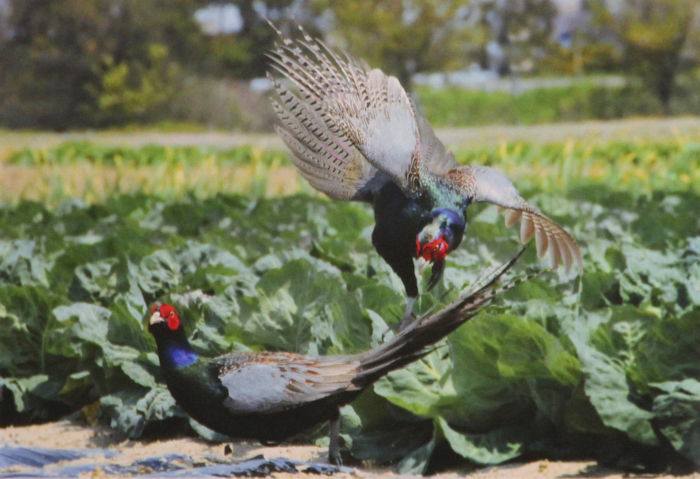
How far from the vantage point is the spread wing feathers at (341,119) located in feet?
15.5

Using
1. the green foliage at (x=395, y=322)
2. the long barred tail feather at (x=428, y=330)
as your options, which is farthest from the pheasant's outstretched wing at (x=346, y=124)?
the long barred tail feather at (x=428, y=330)

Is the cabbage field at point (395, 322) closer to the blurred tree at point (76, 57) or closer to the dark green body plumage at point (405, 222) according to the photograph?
the dark green body plumage at point (405, 222)

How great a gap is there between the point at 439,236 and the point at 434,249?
0.09 meters

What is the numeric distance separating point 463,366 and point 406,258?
0.40m

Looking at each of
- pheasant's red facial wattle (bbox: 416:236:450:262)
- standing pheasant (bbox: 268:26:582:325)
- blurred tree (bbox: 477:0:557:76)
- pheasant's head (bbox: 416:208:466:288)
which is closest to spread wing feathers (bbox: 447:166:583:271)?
standing pheasant (bbox: 268:26:582:325)

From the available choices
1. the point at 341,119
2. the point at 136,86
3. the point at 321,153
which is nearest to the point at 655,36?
the point at 136,86

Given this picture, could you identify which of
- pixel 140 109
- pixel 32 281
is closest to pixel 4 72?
pixel 140 109

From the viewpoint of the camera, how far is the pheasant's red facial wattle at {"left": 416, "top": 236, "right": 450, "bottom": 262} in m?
4.33

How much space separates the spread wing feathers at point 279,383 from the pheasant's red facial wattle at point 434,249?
543 mm

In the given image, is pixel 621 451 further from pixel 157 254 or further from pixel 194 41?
pixel 194 41

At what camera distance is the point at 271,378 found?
3.87 m

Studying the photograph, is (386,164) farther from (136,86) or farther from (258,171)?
(136,86)

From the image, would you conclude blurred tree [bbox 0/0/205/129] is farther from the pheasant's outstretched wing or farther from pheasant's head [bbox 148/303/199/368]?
pheasant's head [bbox 148/303/199/368]

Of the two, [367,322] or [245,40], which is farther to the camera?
[245,40]
